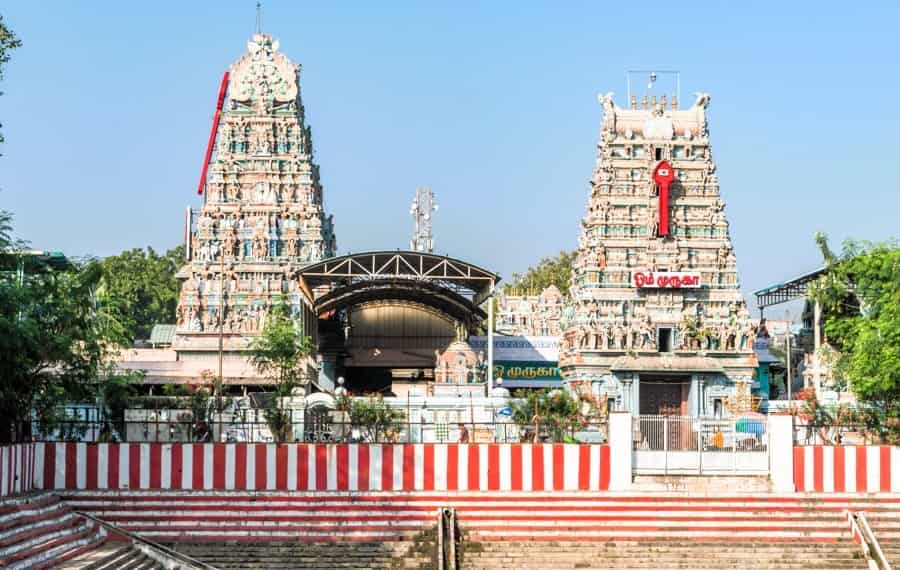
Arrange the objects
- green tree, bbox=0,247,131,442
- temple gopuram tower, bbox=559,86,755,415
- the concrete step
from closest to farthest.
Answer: the concrete step < green tree, bbox=0,247,131,442 < temple gopuram tower, bbox=559,86,755,415

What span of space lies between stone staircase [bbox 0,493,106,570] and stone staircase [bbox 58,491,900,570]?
2088 millimetres

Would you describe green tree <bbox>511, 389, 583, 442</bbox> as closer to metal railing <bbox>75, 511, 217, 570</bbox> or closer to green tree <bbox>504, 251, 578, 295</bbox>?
metal railing <bbox>75, 511, 217, 570</bbox>

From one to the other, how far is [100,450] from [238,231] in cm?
4025

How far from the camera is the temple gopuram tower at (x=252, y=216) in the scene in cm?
7750

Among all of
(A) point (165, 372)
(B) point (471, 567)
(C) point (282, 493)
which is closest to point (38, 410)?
(C) point (282, 493)

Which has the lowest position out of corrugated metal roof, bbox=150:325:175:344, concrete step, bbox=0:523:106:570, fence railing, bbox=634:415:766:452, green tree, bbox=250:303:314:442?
concrete step, bbox=0:523:106:570

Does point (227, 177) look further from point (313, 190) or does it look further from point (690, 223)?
point (690, 223)

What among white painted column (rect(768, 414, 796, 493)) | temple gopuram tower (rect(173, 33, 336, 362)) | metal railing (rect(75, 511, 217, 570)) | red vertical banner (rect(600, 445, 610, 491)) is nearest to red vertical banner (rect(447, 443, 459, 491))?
red vertical banner (rect(600, 445, 610, 491))

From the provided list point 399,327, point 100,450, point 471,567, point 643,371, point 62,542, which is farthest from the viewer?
point 399,327

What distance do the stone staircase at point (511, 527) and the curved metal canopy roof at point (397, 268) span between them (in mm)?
29176

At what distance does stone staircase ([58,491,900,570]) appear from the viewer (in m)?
37.4

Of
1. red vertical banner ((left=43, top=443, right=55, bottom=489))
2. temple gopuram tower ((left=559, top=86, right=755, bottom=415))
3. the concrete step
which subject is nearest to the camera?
the concrete step

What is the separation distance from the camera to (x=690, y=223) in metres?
72.6

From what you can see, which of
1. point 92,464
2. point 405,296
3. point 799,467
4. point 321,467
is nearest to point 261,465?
point 321,467
